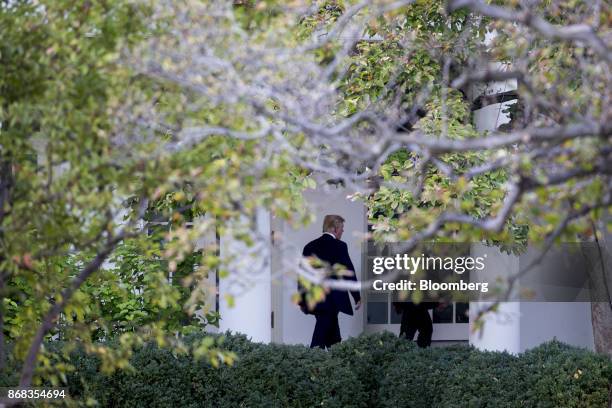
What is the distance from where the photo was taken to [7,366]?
7.52 metres

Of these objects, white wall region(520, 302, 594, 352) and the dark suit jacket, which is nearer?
the dark suit jacket

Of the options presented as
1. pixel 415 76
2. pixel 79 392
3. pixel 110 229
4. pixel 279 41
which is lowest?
pixel 79 392

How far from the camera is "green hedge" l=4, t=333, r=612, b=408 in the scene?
26.1 ft

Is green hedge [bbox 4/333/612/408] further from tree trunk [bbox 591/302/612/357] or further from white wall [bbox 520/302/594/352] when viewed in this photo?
white wall [bbox 520/302/594/352]

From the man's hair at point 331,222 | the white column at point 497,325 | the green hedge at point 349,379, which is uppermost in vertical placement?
the man's hair at point 331,222

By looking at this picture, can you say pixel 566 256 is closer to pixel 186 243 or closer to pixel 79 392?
pixel 79 392

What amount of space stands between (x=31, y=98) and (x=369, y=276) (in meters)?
9.38

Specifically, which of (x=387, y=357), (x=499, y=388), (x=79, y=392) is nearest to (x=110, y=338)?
(x=79, y=392)

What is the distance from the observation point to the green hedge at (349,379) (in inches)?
314

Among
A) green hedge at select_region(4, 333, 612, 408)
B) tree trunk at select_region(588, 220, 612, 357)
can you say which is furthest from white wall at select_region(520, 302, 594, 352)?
green hedge at select_region(4, 333, 612, 408)

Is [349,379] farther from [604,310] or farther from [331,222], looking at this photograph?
[331,222]

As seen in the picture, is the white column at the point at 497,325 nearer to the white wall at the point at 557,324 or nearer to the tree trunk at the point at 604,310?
the tree trunk at the point at 604,310

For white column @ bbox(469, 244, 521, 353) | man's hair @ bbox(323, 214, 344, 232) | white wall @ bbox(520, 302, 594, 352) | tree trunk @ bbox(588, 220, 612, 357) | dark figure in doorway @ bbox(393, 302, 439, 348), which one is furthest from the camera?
white wall @ bbox(520, 302, 594, 352)

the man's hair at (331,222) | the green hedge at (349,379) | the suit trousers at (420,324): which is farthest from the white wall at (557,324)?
the green hedge at (349,379)
